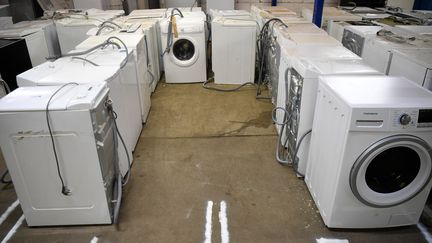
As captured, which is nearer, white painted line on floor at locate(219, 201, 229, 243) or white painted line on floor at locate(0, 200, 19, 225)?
white painted line on floor at locate(219, 201, 229, 243)

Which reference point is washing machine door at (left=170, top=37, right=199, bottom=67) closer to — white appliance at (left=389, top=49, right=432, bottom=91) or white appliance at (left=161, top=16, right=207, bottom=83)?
white appliance at (left=161, top=16, right=207, bottom=83)

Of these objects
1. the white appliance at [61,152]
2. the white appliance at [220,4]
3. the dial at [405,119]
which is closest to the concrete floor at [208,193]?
the white appliance at [61,152]

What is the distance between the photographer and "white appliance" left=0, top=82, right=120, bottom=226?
5.90ft

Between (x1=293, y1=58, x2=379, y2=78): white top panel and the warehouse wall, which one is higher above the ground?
the warehouse wall

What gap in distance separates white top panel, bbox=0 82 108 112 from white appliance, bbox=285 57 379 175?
Result: 148 centimetres

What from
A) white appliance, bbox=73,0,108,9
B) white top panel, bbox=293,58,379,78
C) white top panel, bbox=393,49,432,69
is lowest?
white top panel, bbox=293,58,379,78

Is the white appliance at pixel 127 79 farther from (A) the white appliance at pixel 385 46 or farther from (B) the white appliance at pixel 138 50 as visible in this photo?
(A) the white appliance at pixel 385 46

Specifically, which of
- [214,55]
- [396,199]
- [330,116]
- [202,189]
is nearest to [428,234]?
[396,199]

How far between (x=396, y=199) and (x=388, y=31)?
2.14 m

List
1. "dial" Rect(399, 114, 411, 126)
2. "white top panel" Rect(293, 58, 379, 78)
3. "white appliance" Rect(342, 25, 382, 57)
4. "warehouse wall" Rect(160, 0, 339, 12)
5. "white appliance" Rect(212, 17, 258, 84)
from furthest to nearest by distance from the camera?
"warehouse wall" Rect(160, 0, 339, 12), "white appliance" Rect(212, 17, 258, 84), "white appliance" Rect(342, 25, 382, 57), "white top panel" Rect(293, 58, 379, 78), "dial" Rect(399, 114, 411, 126)

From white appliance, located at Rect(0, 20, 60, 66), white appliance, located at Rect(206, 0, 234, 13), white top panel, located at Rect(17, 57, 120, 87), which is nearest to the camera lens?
white top panel, located at Rect(17, 57, 120, 87)

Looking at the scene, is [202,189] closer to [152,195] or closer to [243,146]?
[152,195]

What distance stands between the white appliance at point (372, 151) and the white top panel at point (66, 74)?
1.62 metres

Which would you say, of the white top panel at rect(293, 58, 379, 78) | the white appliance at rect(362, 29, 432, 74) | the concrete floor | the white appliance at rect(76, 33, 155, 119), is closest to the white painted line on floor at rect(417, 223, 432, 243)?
the concrete floor
